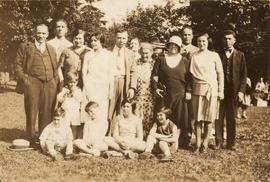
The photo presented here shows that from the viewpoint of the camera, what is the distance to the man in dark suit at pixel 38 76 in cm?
875

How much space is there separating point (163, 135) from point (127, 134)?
2.03 feet

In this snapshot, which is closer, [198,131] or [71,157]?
[71,157]

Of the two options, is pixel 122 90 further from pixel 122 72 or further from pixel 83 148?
pixel 83 148

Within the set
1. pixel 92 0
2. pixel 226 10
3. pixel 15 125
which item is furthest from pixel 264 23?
pixel 15 125

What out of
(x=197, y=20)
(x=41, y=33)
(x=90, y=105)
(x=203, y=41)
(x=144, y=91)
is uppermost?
(x=197, y=20)

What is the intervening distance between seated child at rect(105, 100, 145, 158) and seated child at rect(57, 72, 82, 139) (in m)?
0.73

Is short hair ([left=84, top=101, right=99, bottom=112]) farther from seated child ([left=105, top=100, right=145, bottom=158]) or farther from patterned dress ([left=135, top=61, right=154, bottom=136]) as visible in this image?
patterned dress ([left=135, top=61, right=154, bottom=136])

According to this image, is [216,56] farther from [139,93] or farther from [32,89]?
[32,89]

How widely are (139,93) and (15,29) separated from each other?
1651 cm

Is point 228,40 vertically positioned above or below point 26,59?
above

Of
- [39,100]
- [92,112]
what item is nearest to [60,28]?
[39,100]

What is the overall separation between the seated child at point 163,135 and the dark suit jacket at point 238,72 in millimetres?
1385

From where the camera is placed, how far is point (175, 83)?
8797 millimetres

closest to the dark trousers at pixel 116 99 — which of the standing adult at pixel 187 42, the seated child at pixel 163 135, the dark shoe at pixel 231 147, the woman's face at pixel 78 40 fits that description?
the woman's face at pixel 78 40
